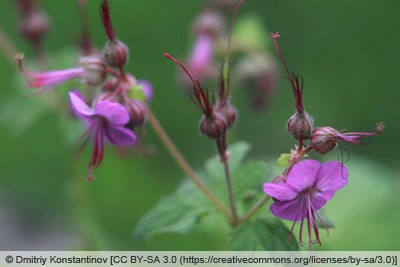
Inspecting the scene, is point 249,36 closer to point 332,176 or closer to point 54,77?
point 54,77

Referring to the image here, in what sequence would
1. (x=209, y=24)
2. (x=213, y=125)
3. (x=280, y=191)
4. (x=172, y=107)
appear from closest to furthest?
(x=280, y=191) → (x=213, y=125) → (x=209, y=24) → (x=172, y=107)

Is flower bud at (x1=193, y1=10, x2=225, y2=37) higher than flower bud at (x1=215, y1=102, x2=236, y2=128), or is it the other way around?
flower bud at (x1=215, y1=102, x2=236, y2=128)

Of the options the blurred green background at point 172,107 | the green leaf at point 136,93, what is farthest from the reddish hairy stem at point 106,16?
the blurred green background at point 172,107

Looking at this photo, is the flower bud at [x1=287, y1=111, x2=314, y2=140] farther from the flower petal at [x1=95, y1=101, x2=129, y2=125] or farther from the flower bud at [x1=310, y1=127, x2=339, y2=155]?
the flower petal at [x1=95, y1=101, x2=129, y2=125]

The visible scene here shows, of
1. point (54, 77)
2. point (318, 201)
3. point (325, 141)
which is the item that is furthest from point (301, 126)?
point (54, 77)

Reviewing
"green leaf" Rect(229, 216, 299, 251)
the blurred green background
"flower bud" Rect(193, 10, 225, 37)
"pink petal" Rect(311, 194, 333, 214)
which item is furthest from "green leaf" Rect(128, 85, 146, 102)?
the blurred green background

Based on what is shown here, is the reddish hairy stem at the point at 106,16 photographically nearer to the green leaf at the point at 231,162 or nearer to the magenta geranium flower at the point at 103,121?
the magenta geranium flower at the point at 103,121

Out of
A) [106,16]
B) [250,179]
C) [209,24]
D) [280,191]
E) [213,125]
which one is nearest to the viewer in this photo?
[280,191]
